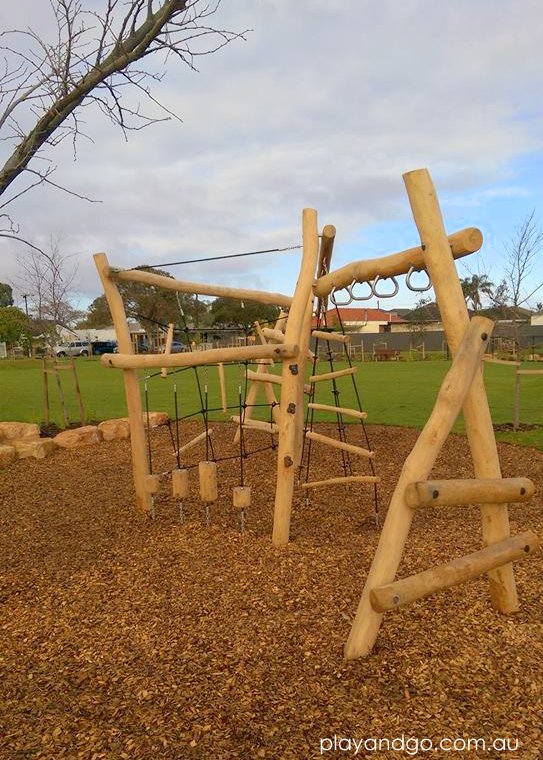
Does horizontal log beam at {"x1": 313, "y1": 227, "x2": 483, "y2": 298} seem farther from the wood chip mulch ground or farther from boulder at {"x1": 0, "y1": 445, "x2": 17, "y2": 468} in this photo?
boulder at {"x1": 0, "y1": 445, "x2": 17, "y2": 468}

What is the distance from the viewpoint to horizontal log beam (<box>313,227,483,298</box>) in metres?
3.17

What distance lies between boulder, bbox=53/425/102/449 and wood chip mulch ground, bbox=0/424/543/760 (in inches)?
139

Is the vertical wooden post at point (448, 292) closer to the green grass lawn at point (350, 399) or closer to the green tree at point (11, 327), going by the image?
the green grass lawn at point (350, 399)

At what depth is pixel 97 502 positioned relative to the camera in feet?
19.2

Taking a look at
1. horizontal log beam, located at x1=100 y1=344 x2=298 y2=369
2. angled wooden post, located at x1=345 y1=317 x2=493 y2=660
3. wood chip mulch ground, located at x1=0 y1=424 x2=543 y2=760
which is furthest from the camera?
horizontal log beam, located at x1=100 y1=344 x2=298 y2=369

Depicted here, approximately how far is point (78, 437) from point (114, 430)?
2.11 ft

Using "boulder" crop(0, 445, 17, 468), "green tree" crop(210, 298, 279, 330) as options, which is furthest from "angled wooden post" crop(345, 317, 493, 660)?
"green tree" crop(210, 298, 279, 330)

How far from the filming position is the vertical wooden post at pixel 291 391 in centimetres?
427

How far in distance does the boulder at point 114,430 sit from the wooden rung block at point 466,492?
7.25 metres

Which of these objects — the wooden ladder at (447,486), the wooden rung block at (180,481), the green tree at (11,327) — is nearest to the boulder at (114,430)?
the wooden rung block at (180,481)

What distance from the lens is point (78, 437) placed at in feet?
29.3

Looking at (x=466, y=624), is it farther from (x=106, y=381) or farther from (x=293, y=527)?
(x=106, y=381)

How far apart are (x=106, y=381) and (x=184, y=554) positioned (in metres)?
18.7

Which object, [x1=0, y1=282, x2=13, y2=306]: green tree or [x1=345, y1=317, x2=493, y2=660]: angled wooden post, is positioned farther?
[x1=0, y1=282, x2=13, y2=306]: green tree
